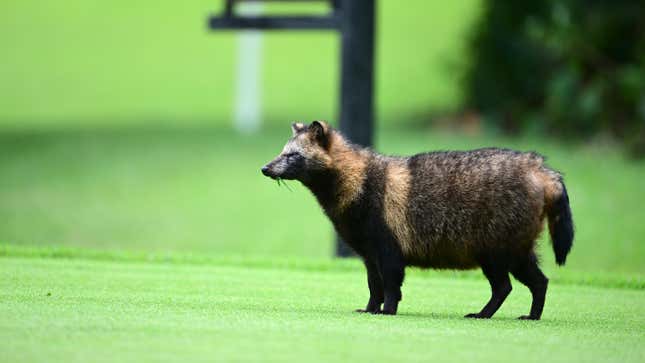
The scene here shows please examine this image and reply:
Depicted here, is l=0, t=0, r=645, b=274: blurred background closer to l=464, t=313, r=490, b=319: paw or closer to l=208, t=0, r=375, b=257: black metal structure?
l=208, t=0, r=375, b=257: black metal structure

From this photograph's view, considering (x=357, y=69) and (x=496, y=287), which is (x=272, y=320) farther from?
(x=357, y=69)

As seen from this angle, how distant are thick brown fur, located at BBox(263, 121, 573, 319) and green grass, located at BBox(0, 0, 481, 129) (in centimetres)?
1854

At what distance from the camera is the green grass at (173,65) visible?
1101 inches

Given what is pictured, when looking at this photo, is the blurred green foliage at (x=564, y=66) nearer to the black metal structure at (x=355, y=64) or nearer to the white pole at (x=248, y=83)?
the white pole at (x=248, y=83)

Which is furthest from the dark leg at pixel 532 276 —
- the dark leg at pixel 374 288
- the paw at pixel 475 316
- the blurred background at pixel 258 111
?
the blurred background at pixel 258 111

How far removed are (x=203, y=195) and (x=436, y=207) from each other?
493 inches

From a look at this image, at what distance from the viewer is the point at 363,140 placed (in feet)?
45.3

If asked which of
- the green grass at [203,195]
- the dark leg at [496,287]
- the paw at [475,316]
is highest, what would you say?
the dark leg at [496,287]

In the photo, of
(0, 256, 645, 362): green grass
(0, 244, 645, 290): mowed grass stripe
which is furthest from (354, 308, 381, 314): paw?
(0, 244, 645, 290): mowed grass stripe

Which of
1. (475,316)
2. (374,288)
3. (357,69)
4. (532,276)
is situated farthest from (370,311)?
(357,69)

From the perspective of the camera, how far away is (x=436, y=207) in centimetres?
854

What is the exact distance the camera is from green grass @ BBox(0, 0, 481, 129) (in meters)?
28.0

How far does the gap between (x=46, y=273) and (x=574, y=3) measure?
14425 millimetres

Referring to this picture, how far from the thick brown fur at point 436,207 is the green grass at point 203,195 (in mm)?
6569
